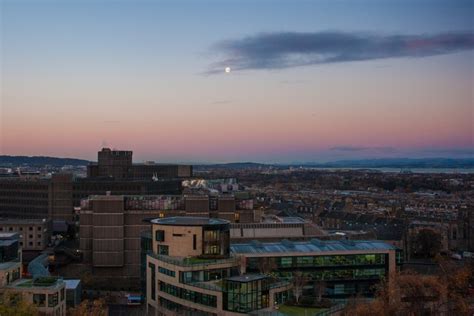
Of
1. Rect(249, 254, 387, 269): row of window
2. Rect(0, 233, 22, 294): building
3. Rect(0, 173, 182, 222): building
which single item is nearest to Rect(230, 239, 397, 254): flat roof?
Rect(249, 254, 387, 269): row of window

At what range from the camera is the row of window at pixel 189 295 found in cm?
3384

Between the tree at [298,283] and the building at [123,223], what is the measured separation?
76.5ft

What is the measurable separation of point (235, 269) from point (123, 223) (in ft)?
79.9

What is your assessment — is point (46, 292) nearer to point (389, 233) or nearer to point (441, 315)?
point (441, 315)

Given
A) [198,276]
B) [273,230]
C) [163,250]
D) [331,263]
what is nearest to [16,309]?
[198,276]

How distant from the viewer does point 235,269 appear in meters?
38.6

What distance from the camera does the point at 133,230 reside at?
198 feet

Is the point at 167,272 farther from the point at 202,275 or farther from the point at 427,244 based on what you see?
the point at 427,244

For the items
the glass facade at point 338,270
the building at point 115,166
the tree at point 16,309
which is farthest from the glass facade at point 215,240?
the building at point 115,166

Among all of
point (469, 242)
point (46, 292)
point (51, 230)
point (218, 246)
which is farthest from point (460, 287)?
point (51, 230)

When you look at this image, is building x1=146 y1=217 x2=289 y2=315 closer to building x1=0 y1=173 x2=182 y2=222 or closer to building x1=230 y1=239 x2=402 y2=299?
building x1=230 y1=239 x2=402 y2=299

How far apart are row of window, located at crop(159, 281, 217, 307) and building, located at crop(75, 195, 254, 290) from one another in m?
22.4

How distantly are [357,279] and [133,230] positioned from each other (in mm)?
26524

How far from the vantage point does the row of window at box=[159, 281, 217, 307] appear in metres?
33.8
